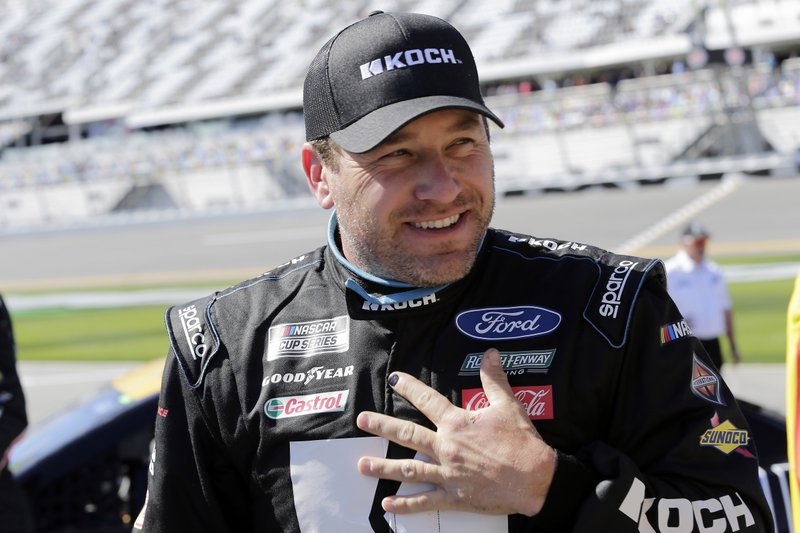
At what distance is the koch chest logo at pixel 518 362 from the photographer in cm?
175

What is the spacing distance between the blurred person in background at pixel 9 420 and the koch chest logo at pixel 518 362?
84.6 inches

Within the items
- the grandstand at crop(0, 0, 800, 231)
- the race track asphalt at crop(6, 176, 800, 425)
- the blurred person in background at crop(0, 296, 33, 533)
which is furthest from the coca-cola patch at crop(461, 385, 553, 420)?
the grandstand at crop(0, 0, 800, 231)

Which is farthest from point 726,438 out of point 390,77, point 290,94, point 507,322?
point 290,94

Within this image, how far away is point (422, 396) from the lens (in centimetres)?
171

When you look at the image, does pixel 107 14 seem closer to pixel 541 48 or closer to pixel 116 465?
pixel 541 48

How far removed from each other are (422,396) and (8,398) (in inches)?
84.9

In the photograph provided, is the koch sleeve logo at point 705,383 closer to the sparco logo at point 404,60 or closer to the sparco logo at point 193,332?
the sparco logo at point 404,60

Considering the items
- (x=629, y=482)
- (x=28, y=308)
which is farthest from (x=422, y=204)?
(x=28, y=308)

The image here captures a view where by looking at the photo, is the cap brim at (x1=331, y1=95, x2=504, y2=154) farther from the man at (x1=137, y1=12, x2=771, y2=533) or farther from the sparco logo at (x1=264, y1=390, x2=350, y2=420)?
the sparco logo at (x1=264, y1=390, x2=350, y2=420)

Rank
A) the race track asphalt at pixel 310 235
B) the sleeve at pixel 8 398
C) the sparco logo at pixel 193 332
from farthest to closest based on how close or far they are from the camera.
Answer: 1. the race track asphalt at pixel 310 235
2. the sleeve at pixel 8 398
3. the sparco logo at pixel 193 332

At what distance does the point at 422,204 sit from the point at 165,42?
154 feet

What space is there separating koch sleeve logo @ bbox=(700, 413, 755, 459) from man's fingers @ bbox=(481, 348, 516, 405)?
321mm

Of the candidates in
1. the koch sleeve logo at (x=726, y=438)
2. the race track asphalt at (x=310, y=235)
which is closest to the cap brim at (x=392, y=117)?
the koch sleeve logo at (x=726, y=438)

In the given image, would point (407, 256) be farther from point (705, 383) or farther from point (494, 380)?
point (705, 383)
